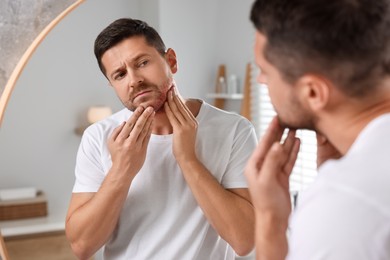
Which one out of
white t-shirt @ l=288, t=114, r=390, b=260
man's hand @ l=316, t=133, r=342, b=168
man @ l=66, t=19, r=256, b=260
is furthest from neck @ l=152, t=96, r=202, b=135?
white t-shirt @ l=288, t=114, r=390, b=260

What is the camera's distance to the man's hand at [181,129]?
27.6 inches

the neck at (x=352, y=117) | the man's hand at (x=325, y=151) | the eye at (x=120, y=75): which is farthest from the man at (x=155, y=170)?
the neck at (x=352, y=117)

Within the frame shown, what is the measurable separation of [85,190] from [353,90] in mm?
433

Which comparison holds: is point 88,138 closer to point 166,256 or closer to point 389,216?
point 166,256

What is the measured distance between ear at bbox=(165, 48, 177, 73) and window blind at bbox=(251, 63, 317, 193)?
12 centimetres

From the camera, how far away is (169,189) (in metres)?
0.73

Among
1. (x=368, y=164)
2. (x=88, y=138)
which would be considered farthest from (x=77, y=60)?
(x=368, y=164)

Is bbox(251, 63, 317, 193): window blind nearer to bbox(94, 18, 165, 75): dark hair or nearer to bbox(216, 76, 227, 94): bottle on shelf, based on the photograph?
bbox(216, 76, 227, 94): bottle on shelf

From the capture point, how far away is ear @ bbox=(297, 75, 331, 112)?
453mm

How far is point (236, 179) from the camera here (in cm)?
72

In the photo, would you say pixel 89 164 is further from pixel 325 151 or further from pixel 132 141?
pixel 325 151

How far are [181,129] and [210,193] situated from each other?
0.10 m

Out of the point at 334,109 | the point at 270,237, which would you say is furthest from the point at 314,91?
the point at 270,237

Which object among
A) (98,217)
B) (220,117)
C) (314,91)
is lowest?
(98,217)
